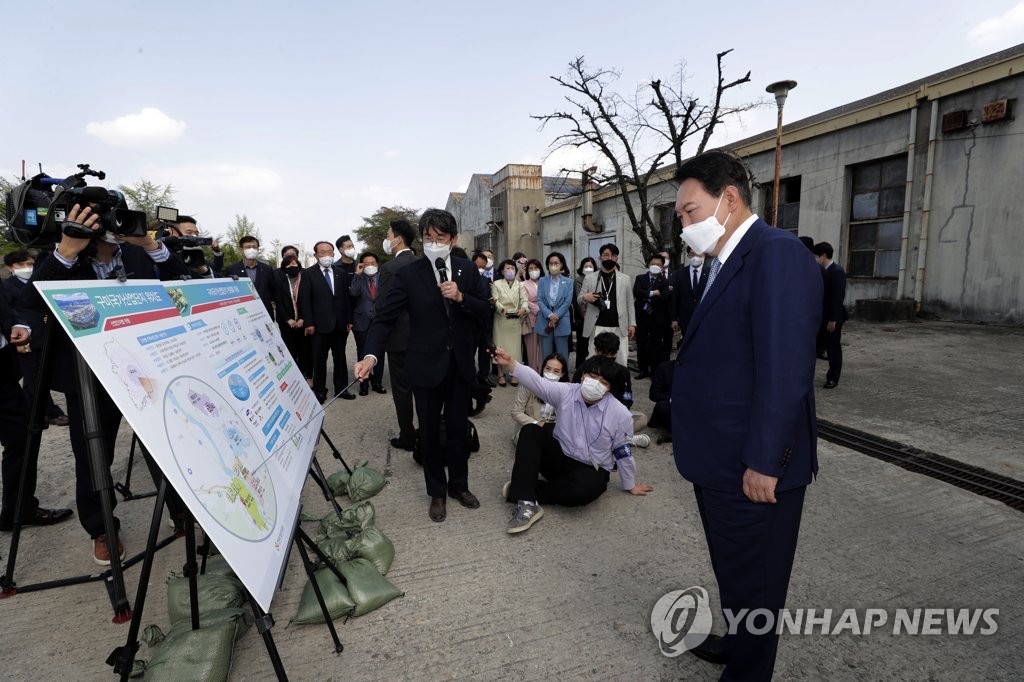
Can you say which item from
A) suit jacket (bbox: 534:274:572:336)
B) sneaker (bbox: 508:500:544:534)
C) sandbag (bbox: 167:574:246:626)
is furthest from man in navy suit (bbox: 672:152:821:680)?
suit jacket (bbox: 534:274:572:336)

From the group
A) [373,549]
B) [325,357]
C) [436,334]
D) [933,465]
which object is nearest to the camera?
[373,549]

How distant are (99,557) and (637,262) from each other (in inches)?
638

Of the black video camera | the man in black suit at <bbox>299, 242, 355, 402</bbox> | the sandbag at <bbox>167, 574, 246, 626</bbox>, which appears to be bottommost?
the sandbag at <bbox>167, 574, 246, 626</bbox>

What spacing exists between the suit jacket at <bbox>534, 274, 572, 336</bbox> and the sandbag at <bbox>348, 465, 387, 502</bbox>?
346 centimetres

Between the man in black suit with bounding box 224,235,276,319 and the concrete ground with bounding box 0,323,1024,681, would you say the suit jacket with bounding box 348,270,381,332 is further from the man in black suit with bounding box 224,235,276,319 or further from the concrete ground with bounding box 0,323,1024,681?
the concrete ground with bounding box 0,323,1024,681

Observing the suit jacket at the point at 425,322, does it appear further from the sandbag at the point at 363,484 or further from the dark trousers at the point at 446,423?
the sandbag at the point at 363,484

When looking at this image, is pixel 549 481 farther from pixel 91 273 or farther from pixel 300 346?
pixel 300 346

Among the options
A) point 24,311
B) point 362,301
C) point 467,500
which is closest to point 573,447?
point 467,500

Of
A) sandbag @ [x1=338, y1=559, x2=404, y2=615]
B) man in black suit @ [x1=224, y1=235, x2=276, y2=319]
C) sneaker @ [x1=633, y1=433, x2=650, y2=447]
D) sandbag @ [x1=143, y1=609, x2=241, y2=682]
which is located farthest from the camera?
man in black suit @ [x1=224, y1=235, x2=276, y2=319]

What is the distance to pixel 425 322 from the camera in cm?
342

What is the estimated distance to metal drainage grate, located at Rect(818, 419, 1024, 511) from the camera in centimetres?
346

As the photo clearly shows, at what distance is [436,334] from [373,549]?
52.9 inches

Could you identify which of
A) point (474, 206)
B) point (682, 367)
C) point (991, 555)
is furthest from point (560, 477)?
point (474, 206)

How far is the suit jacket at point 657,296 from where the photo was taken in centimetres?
692
